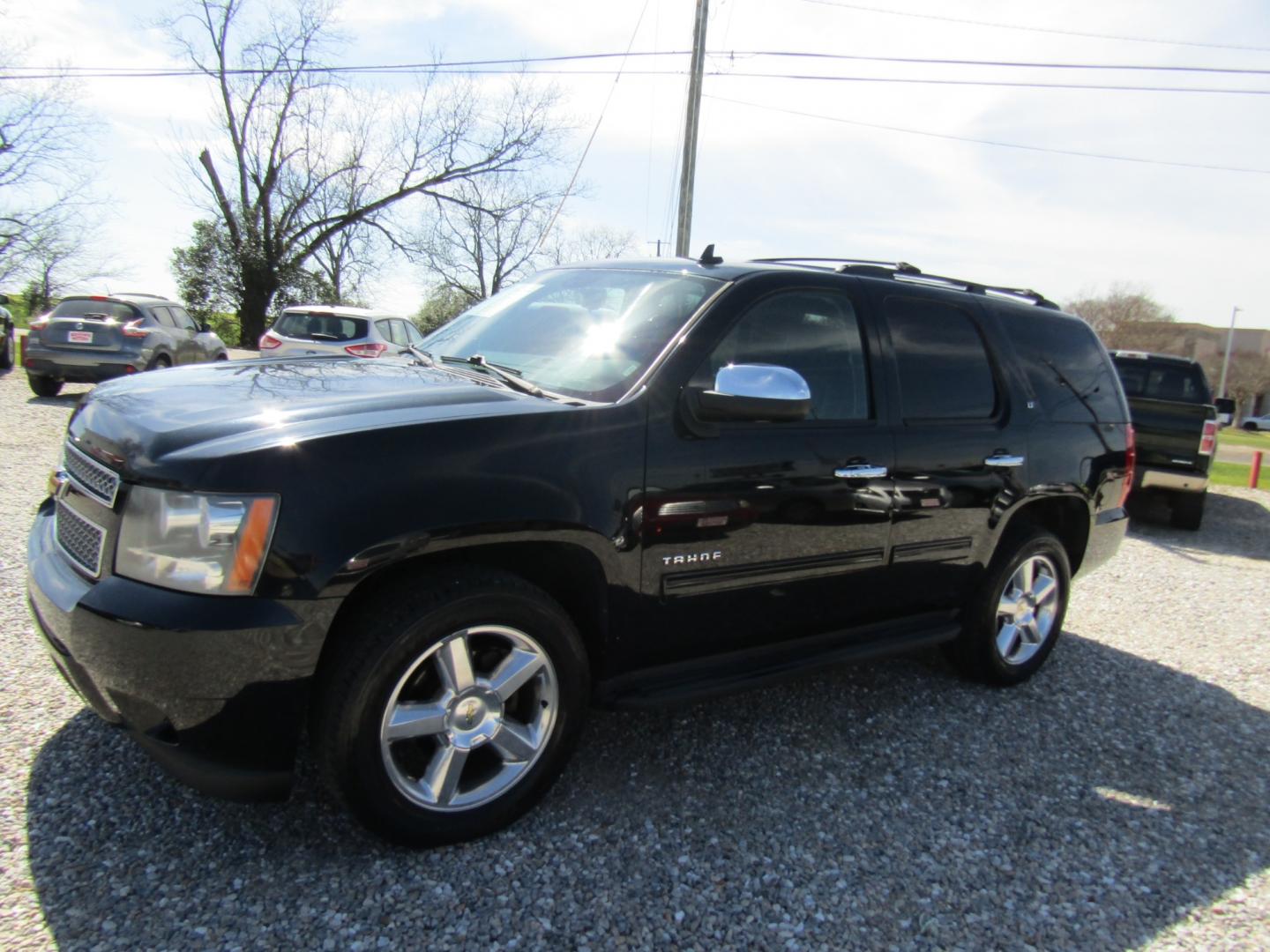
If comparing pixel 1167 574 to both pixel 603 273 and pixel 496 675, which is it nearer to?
pixel 603 273

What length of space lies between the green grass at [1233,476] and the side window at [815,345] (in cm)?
1495

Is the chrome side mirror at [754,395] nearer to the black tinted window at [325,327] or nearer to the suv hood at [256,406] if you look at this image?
the suv hood at [256,406]

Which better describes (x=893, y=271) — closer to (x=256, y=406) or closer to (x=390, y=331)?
(x=256, y=406)

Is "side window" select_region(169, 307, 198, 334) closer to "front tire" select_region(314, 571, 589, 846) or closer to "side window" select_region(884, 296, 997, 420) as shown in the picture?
"side window" select_region(884, 296, 997, 420)

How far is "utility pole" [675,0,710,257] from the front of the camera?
16.5 meters

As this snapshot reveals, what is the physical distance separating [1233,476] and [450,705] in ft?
67.6

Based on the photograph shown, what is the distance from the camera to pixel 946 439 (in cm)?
376

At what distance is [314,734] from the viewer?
2424 mm

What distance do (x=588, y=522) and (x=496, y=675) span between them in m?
0.54

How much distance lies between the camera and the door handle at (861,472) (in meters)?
3.33

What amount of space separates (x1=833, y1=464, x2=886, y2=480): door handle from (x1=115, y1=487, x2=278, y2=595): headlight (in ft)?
6.72

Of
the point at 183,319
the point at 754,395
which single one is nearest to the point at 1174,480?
the point at 754,395

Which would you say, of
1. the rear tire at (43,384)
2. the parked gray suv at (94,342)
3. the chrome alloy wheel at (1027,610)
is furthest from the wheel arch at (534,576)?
the rear tire at (43,384)

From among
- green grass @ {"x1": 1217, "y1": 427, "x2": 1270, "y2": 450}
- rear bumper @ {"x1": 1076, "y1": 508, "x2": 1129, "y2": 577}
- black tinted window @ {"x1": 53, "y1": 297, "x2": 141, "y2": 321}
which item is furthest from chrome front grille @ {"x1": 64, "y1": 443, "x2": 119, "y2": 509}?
green grass @ {"x1": 1217, "y1": 427, "x2": 1270, "y2": 450}
